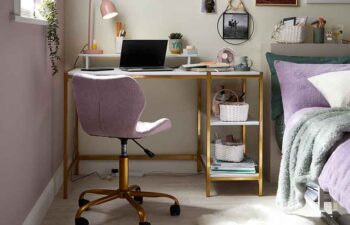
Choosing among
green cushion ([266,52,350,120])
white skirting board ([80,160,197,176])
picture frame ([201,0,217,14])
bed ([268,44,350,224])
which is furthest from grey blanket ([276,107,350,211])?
picture frame ([201,0,217,14])

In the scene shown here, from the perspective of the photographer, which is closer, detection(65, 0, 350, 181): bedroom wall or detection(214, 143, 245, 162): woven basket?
detection(214, 143, 245, 162): woven basket

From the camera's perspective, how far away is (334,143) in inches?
92.3

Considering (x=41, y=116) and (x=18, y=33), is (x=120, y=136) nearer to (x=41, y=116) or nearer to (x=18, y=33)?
(x=41, y=116)

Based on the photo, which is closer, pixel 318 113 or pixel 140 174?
pixel 318 113

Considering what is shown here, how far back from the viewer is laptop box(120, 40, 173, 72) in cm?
349

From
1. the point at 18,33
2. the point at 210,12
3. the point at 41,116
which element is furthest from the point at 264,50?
the point at 18,33

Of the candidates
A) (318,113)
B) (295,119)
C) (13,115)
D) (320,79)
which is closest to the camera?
(13,115)

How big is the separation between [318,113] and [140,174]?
1.63m

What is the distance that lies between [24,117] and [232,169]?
1.48 metres

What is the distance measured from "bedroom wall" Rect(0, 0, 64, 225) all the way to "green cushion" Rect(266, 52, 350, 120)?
152cm

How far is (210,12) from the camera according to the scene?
389cm

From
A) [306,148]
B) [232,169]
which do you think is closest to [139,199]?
[232,169]

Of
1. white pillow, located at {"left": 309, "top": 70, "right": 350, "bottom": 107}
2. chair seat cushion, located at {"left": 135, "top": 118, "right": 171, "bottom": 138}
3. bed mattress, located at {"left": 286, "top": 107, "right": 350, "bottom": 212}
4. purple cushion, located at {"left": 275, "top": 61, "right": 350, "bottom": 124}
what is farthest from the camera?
purple cushion, located at {"left": 275, "top": 61, "right": 350, "bottom": 124}

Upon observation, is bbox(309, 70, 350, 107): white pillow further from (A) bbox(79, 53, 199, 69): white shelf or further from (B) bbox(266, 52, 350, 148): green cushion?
(A) bbox(79, 53, 199, 69): white shelf
